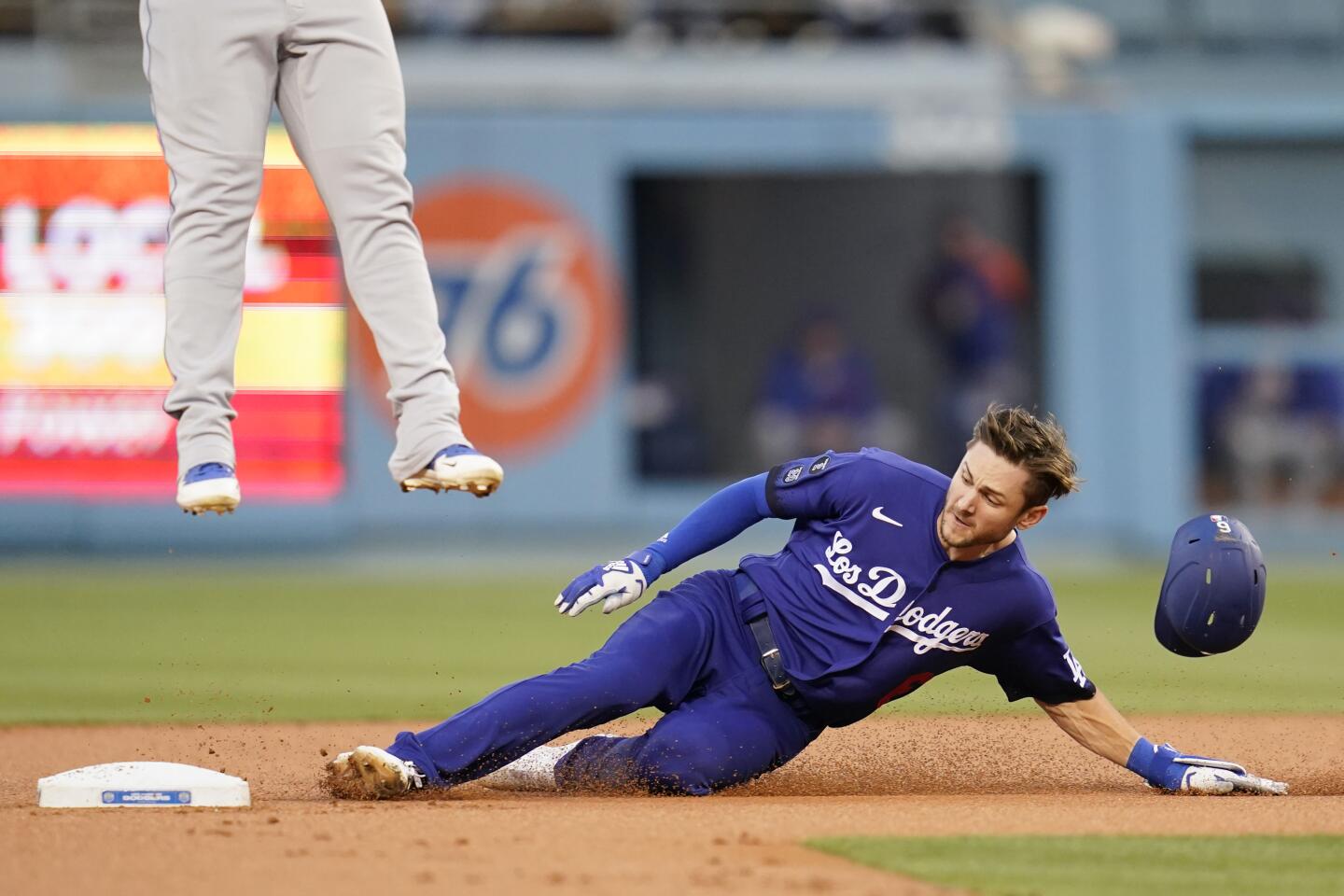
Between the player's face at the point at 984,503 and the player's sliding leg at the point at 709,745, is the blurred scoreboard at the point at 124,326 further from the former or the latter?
the player's face at the point at 984,503

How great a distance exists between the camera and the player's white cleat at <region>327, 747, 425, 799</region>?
508 cm

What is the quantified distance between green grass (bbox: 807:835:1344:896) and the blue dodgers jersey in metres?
0.78

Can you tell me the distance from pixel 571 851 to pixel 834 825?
0.77 m

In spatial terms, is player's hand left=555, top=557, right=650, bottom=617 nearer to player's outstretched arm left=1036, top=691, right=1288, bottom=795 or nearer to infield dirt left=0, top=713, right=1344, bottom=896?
infield dirt left=0, top=713, right=1344, bottom=896

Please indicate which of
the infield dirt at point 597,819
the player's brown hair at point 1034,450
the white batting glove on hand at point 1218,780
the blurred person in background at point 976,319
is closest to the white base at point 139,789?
the infield dirt at point 597,819

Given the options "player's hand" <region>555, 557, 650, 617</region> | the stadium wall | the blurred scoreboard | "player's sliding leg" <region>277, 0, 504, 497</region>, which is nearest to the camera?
"player's sliding leg" <region>277, 0, 504, 497</region>

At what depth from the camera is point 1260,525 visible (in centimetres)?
1611

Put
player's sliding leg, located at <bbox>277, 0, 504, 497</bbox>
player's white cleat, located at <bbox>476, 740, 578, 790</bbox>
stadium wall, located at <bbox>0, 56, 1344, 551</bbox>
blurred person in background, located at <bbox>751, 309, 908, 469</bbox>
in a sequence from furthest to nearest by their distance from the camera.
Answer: blurred person in background, located at <bbox>751, 309, 908, 469</bbox> < stadium wall, located at <bbox>0, 56, 1344, 551</bbox> < player's white cleat, located at <bbox>476, 740, 578, 790</bbox> < player's sliding leg, located at <bbox>277, 0, 504, 497</bbox>

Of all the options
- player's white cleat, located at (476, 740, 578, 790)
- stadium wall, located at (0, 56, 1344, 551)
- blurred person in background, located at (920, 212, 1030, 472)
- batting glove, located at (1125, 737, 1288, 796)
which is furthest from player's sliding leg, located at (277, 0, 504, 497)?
blurred person in background, located at (920, 212, 1030, 472)

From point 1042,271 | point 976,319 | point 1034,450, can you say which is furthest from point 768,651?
point 1042,271

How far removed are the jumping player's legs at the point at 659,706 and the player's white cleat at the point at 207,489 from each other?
905 millimetres

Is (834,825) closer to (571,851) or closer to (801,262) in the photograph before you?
(571,851)

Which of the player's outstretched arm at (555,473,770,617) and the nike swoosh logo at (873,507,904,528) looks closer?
the player's outstretched arm at (555,473,770,617)

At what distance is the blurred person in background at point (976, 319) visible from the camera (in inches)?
645
